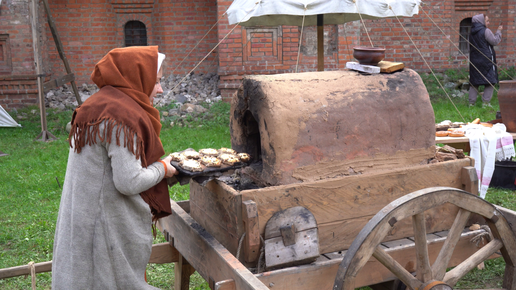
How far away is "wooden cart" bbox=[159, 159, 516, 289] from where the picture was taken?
2.00m

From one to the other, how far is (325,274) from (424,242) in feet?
1.56

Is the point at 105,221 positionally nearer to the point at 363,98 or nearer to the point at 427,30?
the point at 363,98

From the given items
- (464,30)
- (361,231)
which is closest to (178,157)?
(361,231)

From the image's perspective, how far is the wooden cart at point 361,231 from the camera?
2004mm

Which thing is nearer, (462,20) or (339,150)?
(339,150)

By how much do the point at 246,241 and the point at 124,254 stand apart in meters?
0.55

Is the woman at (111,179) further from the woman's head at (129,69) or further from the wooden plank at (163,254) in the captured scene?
the wooden plank at (163,254)

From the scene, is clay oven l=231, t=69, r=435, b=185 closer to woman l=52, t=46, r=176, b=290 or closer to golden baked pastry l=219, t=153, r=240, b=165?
golden baked pastry l=219, t=153, r=240, b=165

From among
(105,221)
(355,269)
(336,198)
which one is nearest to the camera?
(355,269)

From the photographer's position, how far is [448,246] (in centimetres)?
220

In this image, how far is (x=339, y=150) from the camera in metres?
2.62

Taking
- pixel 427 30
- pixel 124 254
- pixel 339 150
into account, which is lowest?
pixel 124 254

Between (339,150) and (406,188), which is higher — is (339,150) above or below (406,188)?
above

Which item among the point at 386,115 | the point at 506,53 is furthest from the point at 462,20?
the point at 386,115
